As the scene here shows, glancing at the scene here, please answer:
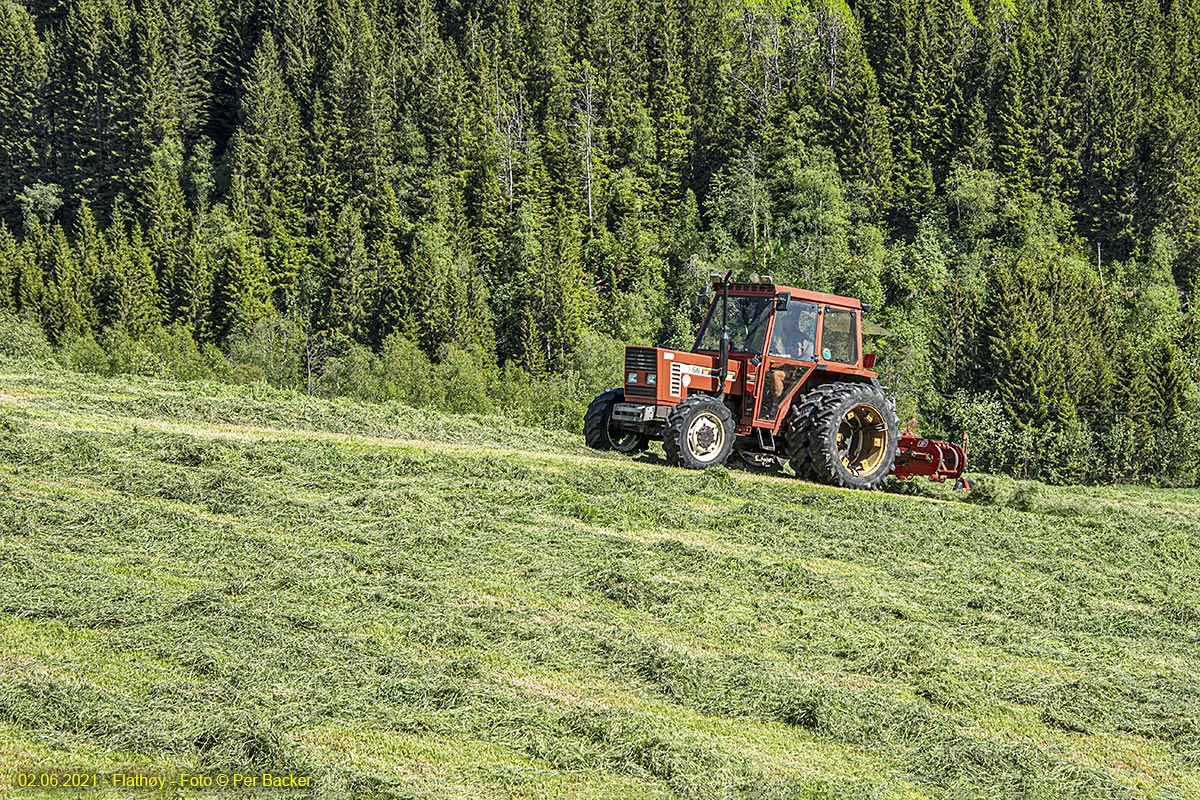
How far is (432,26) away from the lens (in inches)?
5010

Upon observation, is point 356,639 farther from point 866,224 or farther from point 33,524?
point 866,224

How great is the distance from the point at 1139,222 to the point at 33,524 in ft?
314

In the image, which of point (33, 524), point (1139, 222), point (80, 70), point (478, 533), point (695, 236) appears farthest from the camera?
point (80, 70)

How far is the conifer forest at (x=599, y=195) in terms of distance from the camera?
2840 inches

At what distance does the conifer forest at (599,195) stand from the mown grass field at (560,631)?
136ft

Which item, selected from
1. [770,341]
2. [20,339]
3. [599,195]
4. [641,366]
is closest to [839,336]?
[770,341]

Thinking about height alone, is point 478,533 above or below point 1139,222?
below

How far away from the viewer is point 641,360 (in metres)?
17.5

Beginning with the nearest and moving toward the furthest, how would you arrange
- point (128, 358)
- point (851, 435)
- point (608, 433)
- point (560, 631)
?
point (560, 631) → point (851, 435) → point (608, 433) → point (128, 358)

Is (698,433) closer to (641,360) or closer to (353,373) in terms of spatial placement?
(641,360)

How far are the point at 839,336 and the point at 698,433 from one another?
289cm

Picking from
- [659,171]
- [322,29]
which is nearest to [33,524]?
[659,171]

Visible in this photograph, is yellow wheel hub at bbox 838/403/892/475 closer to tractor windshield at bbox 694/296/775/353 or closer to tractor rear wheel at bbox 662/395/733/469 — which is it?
tractor windshield at bbox 694/296/775/353

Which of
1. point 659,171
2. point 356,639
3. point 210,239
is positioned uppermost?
point 659,171
